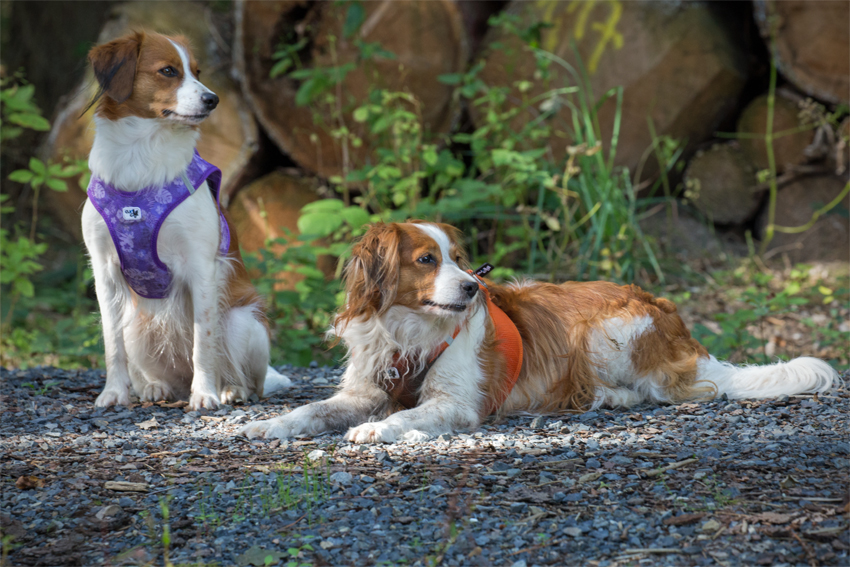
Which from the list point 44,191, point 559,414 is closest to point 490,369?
point 559,414

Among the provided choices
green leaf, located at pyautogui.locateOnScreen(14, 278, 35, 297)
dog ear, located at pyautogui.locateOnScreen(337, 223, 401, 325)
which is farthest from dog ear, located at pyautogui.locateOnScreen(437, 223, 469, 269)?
green leaf, located at pyautogui.locateOnScreen(14, 278, 35, 297)

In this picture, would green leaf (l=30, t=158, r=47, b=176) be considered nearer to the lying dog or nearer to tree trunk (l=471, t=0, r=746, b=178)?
the lying dog

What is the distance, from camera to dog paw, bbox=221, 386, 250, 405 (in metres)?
4.01

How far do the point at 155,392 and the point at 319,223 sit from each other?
1.84 meters

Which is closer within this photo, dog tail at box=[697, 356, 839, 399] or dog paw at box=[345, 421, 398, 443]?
dog paw at box=[345, 421, 398, 443]

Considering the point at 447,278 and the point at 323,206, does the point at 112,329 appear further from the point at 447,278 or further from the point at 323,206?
the point at 323,206

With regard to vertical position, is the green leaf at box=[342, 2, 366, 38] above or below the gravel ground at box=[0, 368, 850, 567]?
above

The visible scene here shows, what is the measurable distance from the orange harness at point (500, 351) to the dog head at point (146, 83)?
1.59 m

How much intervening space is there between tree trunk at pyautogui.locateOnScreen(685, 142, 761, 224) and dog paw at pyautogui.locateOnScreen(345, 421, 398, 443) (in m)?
4.52

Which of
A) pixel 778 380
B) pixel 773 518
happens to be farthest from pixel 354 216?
pixel 773 518

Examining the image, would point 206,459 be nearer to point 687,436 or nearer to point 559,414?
point 559,414

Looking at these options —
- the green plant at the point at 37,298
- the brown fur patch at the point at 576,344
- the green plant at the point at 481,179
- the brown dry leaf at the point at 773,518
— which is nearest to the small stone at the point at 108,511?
the brown fur patch at the point at 576,344

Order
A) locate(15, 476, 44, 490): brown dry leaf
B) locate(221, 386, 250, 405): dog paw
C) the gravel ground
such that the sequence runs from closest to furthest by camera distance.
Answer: the gravel ground, locate(15, 476, 44, 490): brown dry leaf, locate(221, 386, 250, 405): dog paw

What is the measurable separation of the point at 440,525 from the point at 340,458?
75 cm
